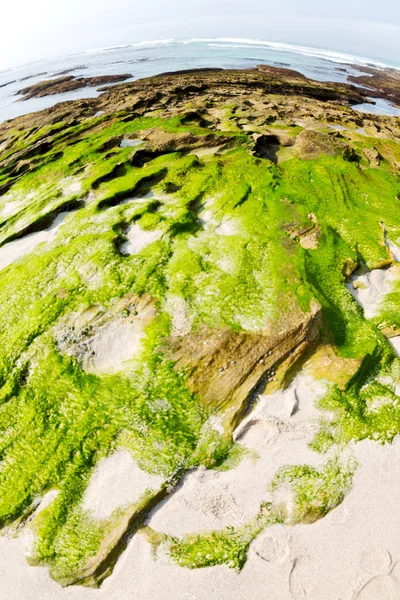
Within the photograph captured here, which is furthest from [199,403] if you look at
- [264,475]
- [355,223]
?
[355,223]

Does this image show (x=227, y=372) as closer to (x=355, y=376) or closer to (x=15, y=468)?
(x=355, y=376)

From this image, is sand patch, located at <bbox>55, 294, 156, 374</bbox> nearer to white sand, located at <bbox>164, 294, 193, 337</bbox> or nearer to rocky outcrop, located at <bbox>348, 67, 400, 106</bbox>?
white sand, located at <bbox>164, 294, 193, 337</bbox>

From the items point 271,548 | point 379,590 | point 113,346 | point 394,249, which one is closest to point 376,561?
point 379,590

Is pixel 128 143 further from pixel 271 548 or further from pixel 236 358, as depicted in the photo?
pixel 271 548

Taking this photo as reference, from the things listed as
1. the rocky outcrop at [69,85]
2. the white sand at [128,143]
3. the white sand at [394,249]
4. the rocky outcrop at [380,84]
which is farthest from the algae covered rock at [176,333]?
the rocky outcrop at [69,85]

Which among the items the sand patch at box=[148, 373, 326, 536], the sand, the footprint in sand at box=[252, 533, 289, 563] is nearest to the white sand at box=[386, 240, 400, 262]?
the sand patch at box=[148, 373, 326, 536]

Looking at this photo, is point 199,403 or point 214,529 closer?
point 214,529
